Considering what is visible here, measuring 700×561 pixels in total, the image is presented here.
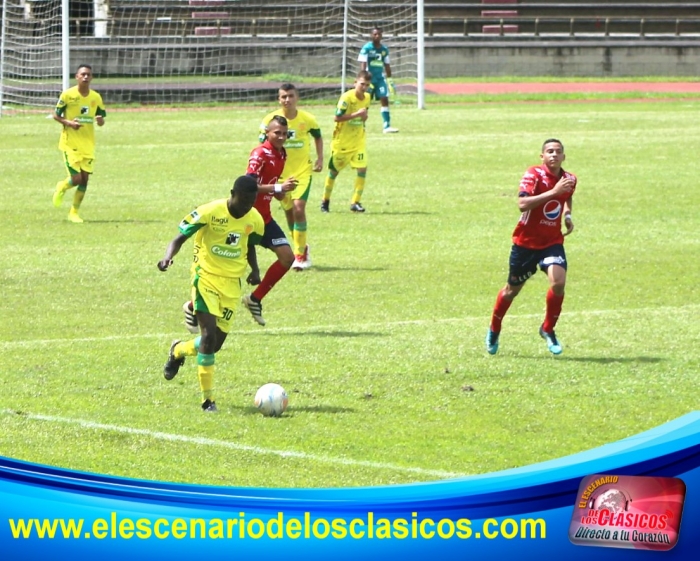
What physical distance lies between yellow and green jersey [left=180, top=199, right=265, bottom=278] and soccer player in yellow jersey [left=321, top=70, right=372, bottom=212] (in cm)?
1086

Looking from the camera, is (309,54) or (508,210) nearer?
(508,210)

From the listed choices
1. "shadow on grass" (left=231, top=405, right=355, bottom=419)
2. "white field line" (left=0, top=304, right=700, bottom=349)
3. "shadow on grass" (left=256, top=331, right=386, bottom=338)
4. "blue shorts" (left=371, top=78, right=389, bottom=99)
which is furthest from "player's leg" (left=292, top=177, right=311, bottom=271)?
"blue shorts" (left=371, top=78, right=389, bottom=99)

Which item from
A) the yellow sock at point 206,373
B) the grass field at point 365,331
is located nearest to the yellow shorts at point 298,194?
the grass field at point 365,331

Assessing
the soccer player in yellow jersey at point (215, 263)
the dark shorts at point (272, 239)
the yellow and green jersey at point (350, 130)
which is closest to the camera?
the soccer player in yellow jersey at point (215, 263)

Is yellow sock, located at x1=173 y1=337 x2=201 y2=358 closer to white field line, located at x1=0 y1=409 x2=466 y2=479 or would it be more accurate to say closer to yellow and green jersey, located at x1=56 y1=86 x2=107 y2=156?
white field line, located at x1=0 y1=409 x2=466 y2=479

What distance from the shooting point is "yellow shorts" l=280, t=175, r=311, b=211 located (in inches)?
634

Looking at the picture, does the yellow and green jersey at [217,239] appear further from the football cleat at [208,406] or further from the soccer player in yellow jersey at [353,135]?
the soccer player in yellow jersey at [353,135]

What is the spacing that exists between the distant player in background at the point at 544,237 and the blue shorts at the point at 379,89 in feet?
66.8

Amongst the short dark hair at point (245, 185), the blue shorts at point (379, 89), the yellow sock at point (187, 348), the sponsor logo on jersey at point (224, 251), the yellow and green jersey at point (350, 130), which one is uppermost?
the blue shorts at point (379, 89)

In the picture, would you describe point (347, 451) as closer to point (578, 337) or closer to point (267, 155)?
point (578, 337)

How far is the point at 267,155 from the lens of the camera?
14.5 metres

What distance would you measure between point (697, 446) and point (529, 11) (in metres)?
53.0

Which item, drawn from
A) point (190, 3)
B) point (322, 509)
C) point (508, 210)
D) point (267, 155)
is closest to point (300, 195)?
point (267, 155)

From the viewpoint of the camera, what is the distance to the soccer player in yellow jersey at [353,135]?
21.0 m
